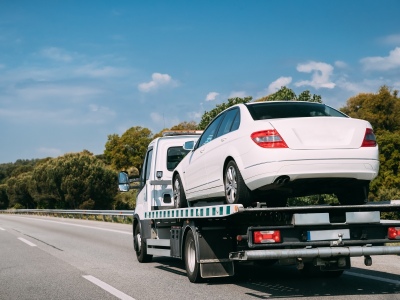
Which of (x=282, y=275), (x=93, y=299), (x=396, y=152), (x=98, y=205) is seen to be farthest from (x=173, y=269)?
(x=98, y=205)

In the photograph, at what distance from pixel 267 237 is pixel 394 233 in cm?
172

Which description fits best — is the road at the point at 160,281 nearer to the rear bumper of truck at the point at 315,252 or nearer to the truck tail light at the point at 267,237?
the rear bumper of truck at the point at 315,252

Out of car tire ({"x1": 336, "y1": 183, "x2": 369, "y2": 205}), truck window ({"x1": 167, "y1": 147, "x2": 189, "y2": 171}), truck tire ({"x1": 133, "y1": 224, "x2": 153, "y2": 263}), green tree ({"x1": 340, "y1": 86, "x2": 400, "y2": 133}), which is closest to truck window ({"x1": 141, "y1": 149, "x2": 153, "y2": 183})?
truck window ({"x1": 167, "y1": 147, "x2": 189, "y2": 171})

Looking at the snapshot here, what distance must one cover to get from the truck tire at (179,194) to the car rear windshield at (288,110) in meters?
2.64

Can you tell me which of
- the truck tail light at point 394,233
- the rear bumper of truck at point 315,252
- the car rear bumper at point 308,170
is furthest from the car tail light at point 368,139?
the rear bumper of truck at point 315,252

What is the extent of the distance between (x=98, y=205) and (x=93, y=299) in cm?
6751

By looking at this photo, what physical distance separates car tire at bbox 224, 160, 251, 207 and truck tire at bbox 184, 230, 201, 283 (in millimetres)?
1136

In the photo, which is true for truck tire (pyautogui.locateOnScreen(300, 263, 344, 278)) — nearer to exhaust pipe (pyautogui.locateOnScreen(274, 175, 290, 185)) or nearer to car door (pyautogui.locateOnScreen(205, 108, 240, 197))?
car door (pyautogui.locateOnScreen(205, 108, 240, 197))

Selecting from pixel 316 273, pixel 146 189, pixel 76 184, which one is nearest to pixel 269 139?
pixel 316 273

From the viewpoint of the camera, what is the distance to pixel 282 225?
25.0 ft

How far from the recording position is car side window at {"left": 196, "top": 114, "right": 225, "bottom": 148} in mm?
9427

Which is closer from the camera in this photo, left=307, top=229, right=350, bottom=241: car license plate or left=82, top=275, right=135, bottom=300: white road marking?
left=307, top=229, right=350, bottom=241: car license plate

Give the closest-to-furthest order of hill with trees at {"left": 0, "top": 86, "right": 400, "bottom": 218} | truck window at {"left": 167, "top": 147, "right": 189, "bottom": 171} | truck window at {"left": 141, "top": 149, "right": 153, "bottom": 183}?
truck window at {"left": 167, "top": 147, "right": 189, "bottom": 171} < truck window at {"left": 141, "top": 149, "right": 153, "bottom": 183} < hill with trees at {"left": 0, "top": 86, "right": 400, "bottom": 218}

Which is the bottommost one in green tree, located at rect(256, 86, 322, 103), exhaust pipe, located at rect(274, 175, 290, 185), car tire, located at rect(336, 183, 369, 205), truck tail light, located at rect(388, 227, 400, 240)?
truck tail light, located at rect(388, 227, 400, 240)
